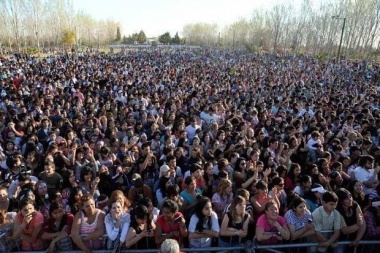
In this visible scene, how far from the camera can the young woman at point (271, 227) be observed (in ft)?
13.4

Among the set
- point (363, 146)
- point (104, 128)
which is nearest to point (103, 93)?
point (104, 128)

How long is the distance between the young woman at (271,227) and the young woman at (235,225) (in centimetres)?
19

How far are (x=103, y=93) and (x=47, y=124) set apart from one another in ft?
20.7

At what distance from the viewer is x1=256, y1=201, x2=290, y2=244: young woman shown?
160 inches

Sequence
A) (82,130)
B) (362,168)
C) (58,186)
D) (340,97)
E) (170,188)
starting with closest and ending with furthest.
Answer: (170,188), (58,186), (362,168), (82,130), (340,97)

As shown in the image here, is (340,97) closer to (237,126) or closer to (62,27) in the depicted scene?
(237,126)

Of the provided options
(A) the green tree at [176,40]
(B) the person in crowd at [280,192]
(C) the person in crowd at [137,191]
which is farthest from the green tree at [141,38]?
(B) the person in crowd at [280,192]

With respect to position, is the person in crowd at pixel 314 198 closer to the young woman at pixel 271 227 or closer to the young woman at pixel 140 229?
the young woman at pixel 271 227

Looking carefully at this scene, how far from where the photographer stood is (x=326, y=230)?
423 cm

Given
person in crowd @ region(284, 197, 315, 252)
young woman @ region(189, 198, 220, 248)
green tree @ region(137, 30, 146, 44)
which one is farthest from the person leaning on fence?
green tree @ region(137, 30, 146, 44)

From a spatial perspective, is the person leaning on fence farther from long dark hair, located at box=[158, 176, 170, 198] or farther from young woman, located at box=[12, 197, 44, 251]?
long dark hair, located at box=[158, 176, 170, 198]

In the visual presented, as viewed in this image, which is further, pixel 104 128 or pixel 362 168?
pixel 104 128

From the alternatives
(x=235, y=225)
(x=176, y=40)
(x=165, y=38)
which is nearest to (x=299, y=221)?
(x=235, y=225)

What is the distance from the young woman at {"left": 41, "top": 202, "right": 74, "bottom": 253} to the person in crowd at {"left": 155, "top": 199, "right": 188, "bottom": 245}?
3.68 feet
